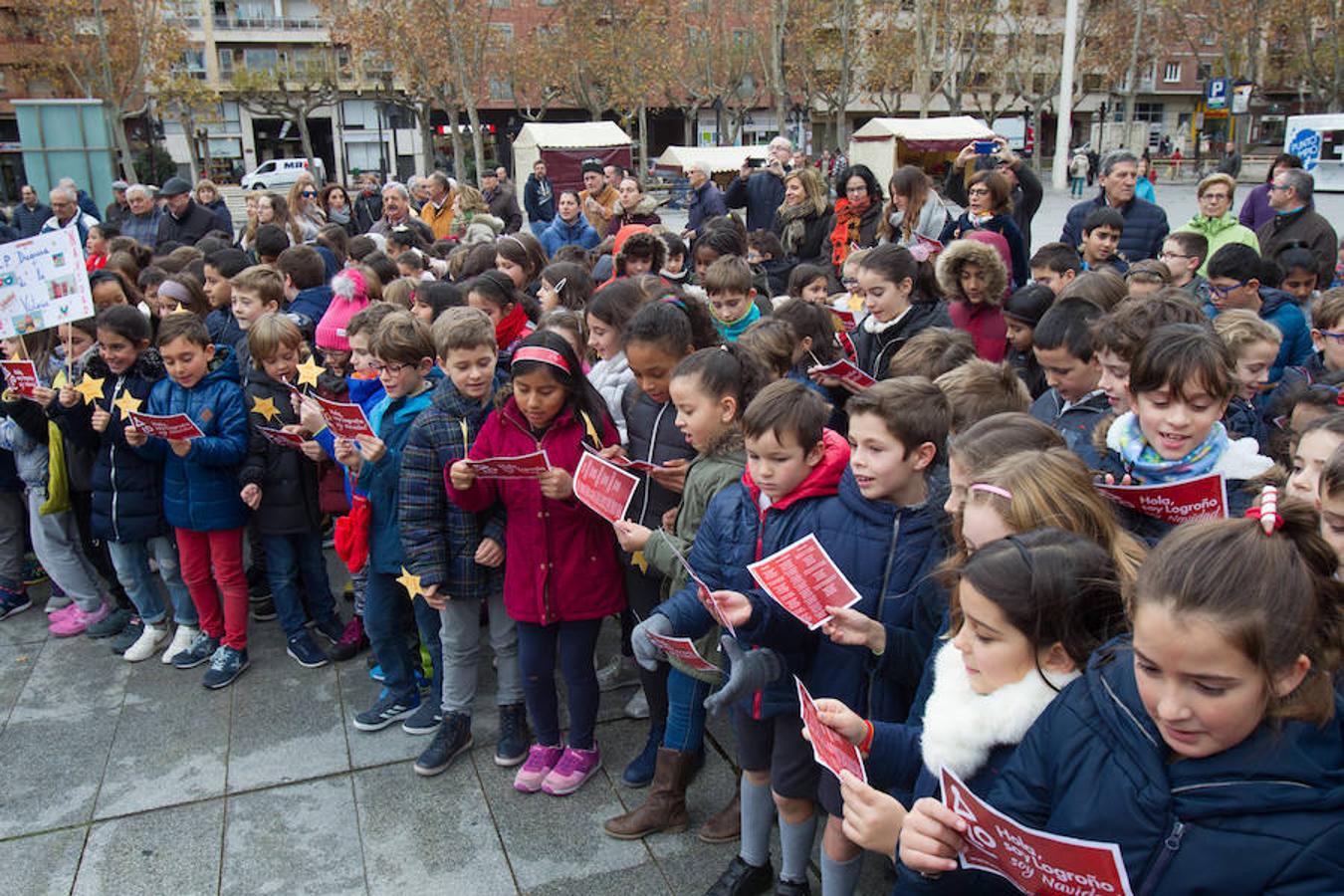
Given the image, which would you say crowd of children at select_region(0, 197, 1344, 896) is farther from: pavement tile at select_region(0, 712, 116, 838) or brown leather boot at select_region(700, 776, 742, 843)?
pavement tile at select_region(0, 712, 116, 838)

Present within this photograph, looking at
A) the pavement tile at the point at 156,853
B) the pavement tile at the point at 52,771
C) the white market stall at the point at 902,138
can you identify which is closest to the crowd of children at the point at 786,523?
the pavement tile at the point at 52,771

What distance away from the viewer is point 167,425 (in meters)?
4.27

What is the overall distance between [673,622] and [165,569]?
10.7 ft

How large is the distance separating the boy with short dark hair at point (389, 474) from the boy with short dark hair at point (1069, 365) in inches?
95.5

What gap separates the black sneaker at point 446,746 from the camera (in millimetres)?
3832

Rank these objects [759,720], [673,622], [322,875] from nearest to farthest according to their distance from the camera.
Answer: [673,622]
[759,720]
[322,875]

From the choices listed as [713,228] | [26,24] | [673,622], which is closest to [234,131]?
[26,24]

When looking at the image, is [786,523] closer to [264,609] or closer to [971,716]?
[971,716]

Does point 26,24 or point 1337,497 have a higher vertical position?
point 26,24

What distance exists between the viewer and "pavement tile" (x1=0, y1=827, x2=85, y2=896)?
10.8 ft

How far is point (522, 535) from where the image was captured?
360 centimetres

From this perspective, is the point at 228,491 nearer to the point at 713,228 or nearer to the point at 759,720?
the point at 759,720

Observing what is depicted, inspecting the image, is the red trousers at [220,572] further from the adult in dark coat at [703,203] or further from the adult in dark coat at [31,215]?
the adult in dark coat at [31,215]

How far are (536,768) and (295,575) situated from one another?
1.83 meters
